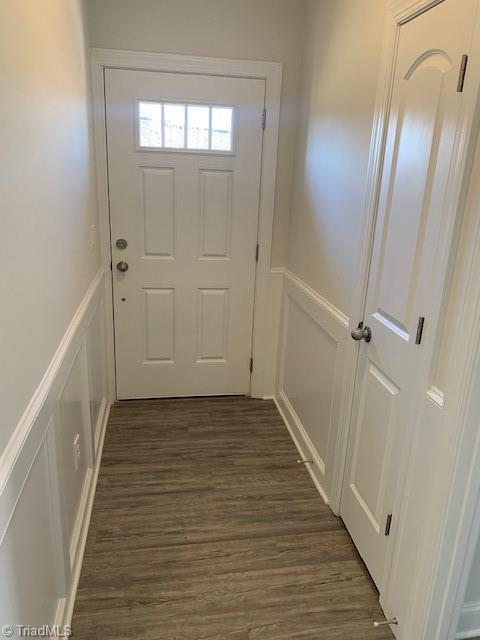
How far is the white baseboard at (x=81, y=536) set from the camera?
1547 millimetres

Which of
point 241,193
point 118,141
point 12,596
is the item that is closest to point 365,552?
point 12,596

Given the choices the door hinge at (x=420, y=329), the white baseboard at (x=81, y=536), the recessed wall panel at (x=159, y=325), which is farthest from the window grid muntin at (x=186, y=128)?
the door hinge at (x=420, y=329)

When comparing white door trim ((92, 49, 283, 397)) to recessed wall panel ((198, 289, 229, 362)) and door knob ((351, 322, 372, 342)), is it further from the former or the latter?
door knob ((351, 322, 372, 342))

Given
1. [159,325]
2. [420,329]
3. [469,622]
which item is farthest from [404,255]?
[159,325]

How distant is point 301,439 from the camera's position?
2672 mm

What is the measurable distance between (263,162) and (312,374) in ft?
4.46

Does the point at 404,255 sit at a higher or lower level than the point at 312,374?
higher

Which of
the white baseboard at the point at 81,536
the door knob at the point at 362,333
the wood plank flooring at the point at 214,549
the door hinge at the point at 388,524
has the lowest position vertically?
the wood plank flooring at the point at 214,549

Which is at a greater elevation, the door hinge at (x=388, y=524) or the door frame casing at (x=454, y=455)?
the door frame casing at (x=454, y=455)

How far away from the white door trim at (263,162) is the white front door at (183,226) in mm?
42

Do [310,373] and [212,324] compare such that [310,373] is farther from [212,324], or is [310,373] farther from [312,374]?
[212,324]

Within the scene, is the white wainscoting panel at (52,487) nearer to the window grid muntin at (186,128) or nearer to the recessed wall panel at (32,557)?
the recessed wall panel at (32,557)

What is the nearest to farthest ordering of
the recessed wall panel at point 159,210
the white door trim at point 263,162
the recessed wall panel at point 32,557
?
1. the recessed wall panel at point 32,557
2. the white door trim at point 263,162
3. the recessed wall panel at point 159,210

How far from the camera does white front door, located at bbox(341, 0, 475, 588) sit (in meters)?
1.33
